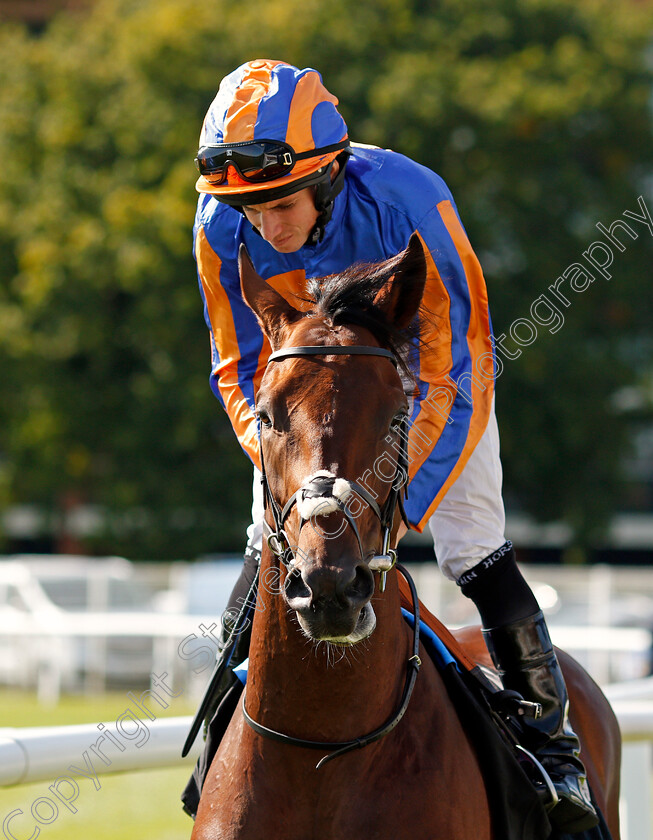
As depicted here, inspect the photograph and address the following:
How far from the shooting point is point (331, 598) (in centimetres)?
228

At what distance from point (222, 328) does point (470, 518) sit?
990 mm

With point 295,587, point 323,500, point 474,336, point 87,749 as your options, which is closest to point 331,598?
point 295,587

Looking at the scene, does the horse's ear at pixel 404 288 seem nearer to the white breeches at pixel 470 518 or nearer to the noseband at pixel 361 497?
the noseband at pixel 361 497

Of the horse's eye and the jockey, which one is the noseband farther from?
the jockey

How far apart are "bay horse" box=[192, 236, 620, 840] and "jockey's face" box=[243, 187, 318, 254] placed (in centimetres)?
40

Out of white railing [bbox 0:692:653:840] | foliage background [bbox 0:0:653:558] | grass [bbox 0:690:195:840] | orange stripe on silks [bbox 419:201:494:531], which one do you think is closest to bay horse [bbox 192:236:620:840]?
orange stripe on silks [bbox 419:201:494:531]

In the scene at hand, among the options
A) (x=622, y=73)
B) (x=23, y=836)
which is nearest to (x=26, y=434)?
(x=622, y=73)

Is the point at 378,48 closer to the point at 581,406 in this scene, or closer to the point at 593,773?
the point at 581,406

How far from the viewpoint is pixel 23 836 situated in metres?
7.05

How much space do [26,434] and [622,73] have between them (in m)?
13.6

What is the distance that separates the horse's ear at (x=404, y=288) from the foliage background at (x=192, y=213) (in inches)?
660

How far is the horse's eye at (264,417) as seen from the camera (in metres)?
2.62

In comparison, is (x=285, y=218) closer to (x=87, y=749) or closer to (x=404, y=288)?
(x=404, y=288)

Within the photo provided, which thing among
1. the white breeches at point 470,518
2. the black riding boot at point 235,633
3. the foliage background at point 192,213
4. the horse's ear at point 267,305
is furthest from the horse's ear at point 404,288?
the foliage background at point 192,213
